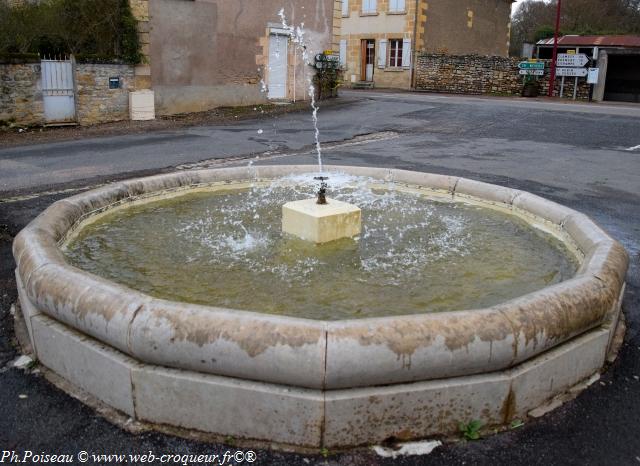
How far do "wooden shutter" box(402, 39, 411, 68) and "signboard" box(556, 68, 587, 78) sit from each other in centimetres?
789

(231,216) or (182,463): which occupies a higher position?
(231,216)

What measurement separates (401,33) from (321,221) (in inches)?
1164

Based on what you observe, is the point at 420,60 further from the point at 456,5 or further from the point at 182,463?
the point at 182,463

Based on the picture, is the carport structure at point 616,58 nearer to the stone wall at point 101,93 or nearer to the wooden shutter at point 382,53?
the wooden shutter at point 382,53

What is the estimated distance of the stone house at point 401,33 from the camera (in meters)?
31.7

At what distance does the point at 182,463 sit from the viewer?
2.67 meters

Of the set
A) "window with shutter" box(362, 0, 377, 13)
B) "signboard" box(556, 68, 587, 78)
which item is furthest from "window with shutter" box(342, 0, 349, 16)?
"signboard" box(556, 68, 587, 78)

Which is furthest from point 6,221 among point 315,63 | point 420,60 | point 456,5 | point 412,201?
point 456,5

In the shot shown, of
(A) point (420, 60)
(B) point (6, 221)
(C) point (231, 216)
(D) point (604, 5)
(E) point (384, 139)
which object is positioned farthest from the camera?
(D) point (604, 5)

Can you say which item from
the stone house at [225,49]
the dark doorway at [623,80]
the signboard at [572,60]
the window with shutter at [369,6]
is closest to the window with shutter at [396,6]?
the window with shutter at [369,6]

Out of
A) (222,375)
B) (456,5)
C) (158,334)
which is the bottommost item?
(222,375)

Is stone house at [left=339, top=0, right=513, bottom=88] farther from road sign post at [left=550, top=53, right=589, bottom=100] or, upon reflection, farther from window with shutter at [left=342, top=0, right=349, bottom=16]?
road sign post at [left=550, top=53, right=589, bottom=100]

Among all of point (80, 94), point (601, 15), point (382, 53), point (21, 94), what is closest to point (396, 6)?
point (382, 53)

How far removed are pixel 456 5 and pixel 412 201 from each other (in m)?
30.7
